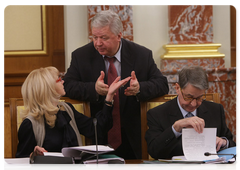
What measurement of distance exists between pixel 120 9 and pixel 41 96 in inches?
71.1

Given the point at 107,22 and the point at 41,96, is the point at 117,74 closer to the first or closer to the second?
the point at 107,22

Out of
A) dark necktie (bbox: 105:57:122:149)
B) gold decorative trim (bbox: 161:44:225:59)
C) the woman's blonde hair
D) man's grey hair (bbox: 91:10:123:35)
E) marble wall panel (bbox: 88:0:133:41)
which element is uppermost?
marble wall panel (bbox: 88:0:133:41)

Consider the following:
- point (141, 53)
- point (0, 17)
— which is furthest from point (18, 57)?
point (141, 53)

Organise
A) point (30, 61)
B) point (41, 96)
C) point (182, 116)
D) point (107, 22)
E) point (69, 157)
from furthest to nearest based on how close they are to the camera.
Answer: point (30, 61)
point (107, 22)
point (182, 116)
point (41, 96)
point (69, 157)

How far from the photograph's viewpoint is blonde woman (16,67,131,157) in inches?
94.2

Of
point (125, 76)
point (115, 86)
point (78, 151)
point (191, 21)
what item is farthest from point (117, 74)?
point (191, 21)

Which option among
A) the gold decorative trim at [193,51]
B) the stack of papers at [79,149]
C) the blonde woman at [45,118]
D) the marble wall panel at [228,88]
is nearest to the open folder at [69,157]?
the stack of papers at [79,149]

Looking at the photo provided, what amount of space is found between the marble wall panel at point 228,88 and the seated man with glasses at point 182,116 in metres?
1.24

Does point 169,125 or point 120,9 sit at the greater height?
point 120,9

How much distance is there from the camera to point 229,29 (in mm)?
4082

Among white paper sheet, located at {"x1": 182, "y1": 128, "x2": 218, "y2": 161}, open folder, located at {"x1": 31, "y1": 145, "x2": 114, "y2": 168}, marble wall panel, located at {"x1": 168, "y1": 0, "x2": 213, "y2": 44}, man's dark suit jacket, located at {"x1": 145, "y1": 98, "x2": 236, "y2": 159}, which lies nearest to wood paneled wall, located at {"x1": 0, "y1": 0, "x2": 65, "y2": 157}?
marble wall panel, located at {"x1": 168, "y1": 0, "x2": 213, "y2": 44}

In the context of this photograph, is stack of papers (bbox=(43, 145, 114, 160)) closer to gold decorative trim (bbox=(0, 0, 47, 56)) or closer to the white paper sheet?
the white paper sheet

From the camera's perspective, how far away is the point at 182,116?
2.59 metres

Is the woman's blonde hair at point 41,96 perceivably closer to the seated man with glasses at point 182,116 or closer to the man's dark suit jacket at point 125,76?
the man's dark suit jacket at point 125,76
